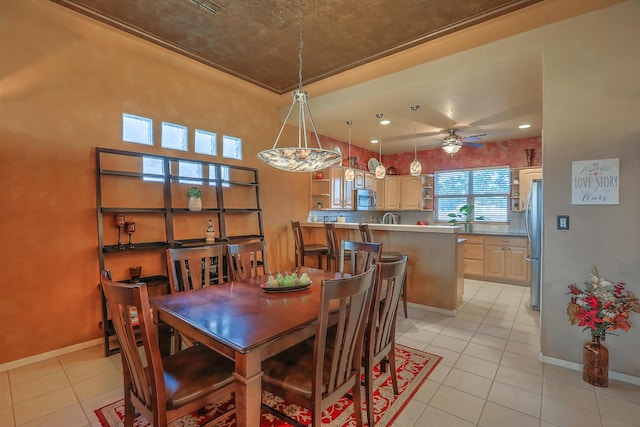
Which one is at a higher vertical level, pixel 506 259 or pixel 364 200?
pixel 364 200

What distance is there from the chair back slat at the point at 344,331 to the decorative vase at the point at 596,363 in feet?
6.51

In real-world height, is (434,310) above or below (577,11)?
below

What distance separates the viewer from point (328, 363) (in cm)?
164

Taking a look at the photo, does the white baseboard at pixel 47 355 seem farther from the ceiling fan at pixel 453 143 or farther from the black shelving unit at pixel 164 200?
the ceiling fan at pixel 453 143

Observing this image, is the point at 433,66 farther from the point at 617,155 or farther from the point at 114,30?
the point at 114,30

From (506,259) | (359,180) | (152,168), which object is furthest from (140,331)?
(506,259)

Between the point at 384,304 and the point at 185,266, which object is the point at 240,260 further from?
the point at 384,304

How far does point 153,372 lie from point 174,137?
3.07m

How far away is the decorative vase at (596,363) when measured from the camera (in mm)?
2221

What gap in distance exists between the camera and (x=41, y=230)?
8.66 feet

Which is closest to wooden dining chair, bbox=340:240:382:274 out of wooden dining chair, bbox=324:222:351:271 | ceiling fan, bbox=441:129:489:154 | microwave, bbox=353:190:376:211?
wooden dining chair, bbox=324:222:351:271

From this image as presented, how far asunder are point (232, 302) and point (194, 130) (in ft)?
8.88

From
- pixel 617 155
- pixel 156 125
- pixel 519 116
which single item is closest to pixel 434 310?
pixel 617 155

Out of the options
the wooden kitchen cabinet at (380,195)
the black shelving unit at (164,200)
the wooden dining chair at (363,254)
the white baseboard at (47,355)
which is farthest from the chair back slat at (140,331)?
the wooden kitchen cabinet at (380,195)
